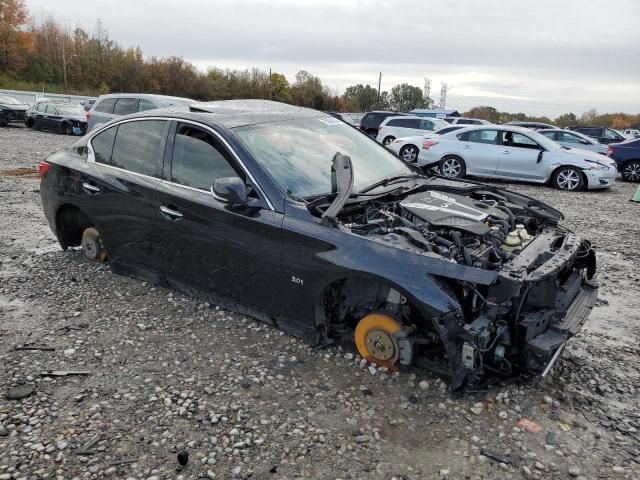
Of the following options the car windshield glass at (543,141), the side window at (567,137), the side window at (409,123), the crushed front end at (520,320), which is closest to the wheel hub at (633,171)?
the side window at (567,137)

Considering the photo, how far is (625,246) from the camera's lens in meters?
Answer: 6.96

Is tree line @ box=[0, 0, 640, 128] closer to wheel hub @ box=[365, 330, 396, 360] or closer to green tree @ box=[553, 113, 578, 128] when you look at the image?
green tree @ box=[553, 113, 578, 128]

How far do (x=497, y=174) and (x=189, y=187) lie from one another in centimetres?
1050

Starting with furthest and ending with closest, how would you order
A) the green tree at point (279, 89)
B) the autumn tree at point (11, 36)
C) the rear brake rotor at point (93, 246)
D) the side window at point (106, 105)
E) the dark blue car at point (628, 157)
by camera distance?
the green tree at point (279, 89) → the autumn tree at point (11, 36) → the dark blue car at point (628, 157) → the side window at point (106, 105) → the rear brake rotor at point (93, 246)

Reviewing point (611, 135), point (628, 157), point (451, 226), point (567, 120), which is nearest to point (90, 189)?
point (451, 226)

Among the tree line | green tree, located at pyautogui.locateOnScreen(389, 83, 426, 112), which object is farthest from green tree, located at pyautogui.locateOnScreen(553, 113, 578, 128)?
green tree, located at pyautogui.locateOnScreen(389, 83, 426, 112)

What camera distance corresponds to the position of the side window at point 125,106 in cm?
1351

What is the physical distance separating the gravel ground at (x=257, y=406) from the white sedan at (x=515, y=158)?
339 inches

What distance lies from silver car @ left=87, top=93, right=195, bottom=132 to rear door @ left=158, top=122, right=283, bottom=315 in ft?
32.1

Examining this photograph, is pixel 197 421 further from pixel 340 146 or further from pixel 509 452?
pixel 340 146

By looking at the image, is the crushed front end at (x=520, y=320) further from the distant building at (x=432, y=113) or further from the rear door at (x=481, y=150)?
the distant building at (x=432, y=113)

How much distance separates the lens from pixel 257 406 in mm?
3113

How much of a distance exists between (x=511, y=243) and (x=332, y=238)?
1288mm

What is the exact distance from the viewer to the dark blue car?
14.7 meters
